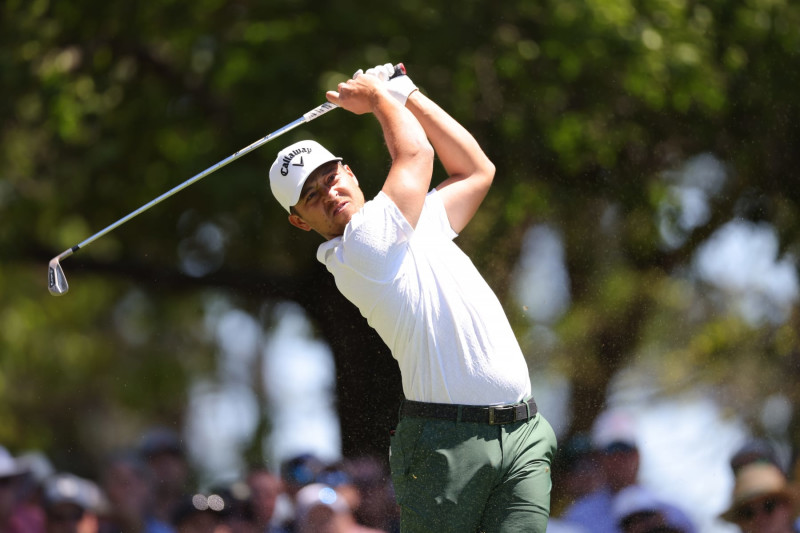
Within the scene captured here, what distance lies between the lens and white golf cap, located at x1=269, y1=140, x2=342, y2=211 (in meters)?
2.57

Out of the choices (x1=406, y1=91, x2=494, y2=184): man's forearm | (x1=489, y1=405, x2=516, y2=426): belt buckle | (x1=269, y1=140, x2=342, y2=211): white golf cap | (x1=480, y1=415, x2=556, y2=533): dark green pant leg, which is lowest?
(x1=480, y1=415, x2=556, y2=533): dark green pant leg

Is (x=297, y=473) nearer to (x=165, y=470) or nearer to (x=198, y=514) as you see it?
(x=198, y=514)

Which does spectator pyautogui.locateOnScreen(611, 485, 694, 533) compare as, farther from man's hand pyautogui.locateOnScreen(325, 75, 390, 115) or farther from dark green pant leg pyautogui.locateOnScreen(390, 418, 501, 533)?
man's hand pyautogui.locateOnScreen(325, 75, 390, 115)

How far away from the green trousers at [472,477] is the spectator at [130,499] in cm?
282

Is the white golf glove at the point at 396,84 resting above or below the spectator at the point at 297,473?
above

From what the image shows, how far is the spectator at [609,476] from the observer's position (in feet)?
15.4

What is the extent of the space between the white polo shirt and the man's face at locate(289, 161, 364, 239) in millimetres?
74

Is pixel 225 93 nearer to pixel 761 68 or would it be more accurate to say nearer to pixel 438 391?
pixel 761 68

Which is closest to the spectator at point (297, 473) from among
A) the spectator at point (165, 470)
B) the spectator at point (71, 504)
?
the spectator at point (165, 470)

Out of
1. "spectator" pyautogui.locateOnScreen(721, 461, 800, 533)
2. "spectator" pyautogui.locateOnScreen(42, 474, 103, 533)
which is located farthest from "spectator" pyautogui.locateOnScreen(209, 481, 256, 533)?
"spectator" pyautogui.locateOnScreen(721, 461, 800, 533)

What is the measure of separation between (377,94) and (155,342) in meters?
4.96

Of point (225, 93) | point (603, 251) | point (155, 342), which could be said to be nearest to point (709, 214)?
point (603, 251)

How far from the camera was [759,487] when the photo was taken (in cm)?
491

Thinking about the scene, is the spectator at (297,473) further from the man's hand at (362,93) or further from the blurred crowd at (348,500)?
the man's hand at (362,93)
